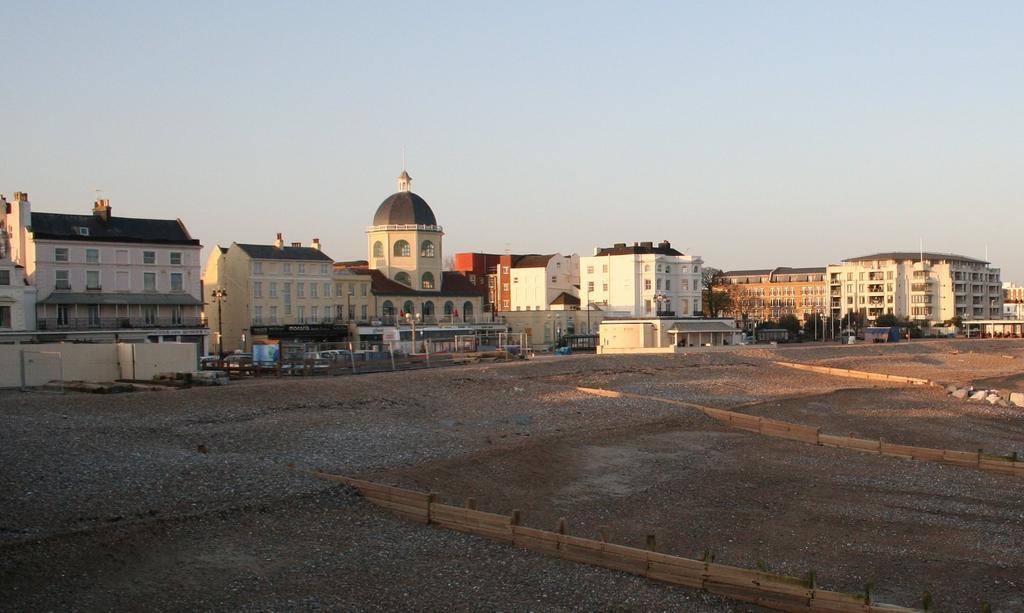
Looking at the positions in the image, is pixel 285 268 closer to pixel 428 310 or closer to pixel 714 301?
pixel 428 310

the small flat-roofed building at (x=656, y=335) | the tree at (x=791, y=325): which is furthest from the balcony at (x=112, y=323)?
the tree at (x=791, y=325)

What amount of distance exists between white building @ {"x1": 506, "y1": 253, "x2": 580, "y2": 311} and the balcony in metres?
47.7

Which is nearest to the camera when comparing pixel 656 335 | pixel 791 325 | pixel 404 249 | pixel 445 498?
pixel 445 498

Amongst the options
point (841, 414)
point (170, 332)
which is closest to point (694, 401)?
point (841, 414)

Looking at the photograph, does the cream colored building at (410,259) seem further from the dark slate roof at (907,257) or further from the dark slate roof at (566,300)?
the dark slate roof at (907,257)

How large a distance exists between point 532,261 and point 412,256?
940 inches

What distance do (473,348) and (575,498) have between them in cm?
4467

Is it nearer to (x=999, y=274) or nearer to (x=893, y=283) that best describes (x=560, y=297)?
(x=893, y=283)

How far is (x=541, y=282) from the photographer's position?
337 feet

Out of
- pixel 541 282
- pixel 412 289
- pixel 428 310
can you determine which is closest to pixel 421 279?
pixel 412 289

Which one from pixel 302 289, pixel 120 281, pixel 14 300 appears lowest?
pixel 14 300

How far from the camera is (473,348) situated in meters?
64.8

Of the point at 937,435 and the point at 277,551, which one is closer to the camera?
the point at 277,551

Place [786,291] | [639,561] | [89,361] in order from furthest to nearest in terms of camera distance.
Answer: [786,291] → [89,361] → [639,561]
